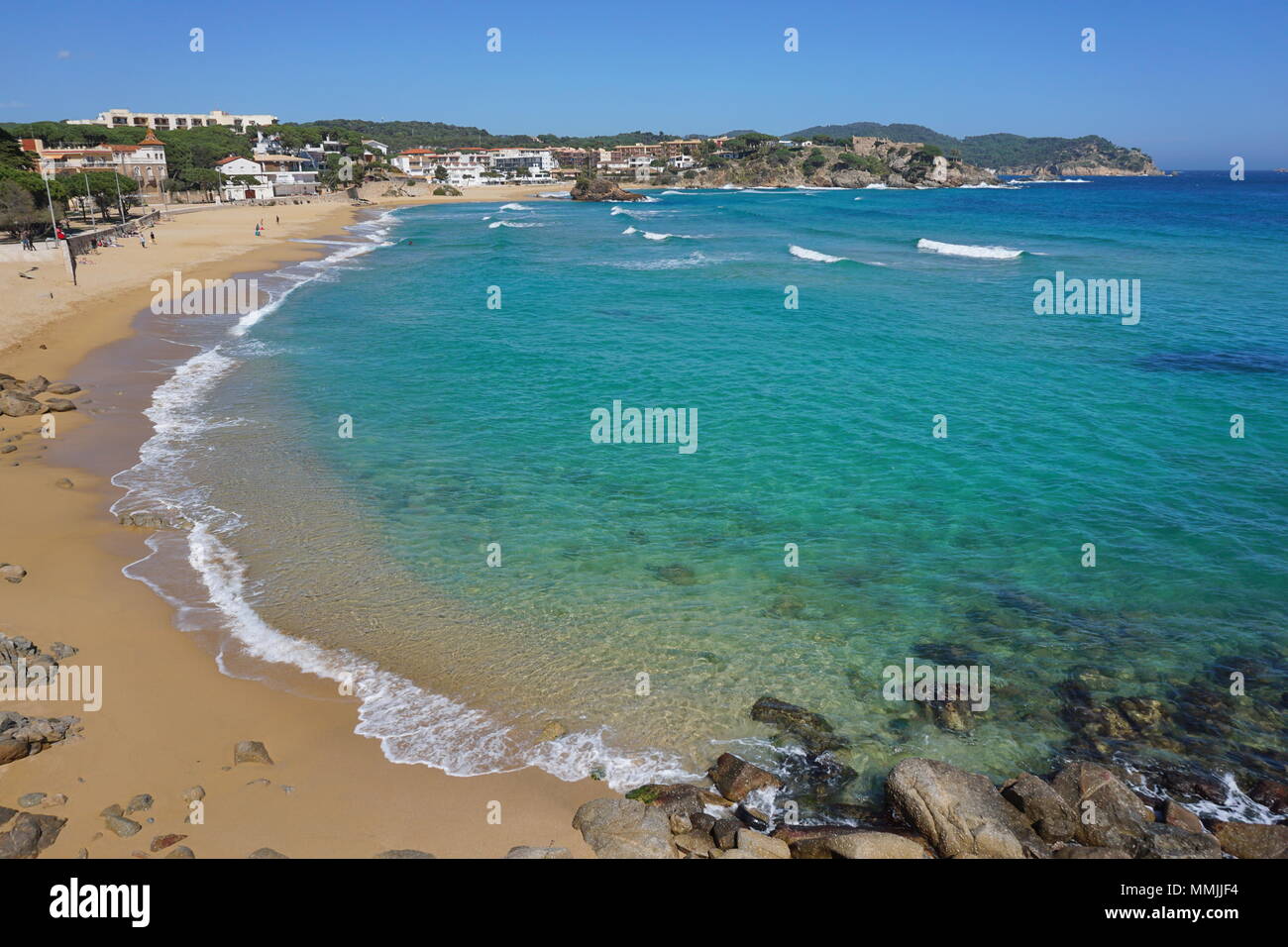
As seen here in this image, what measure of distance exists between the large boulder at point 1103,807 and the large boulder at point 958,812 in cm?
65

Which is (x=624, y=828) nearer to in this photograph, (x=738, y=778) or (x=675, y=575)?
(x=738, y=778)

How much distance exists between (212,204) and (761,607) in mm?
118152

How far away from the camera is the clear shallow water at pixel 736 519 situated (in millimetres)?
11039

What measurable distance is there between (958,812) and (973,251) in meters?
61.0

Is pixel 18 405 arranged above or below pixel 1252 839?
above

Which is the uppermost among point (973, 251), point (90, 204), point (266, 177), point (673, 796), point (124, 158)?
point (266, 177)

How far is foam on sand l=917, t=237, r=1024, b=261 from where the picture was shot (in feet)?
192

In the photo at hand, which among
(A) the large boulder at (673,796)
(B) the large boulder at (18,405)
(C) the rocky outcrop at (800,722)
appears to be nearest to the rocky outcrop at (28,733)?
(A) the large boulder at (673,796)

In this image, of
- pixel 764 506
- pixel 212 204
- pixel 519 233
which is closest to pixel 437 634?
pixel 764 506

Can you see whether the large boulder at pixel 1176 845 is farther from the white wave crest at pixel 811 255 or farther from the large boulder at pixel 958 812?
the white wave crest at pixel 811 255

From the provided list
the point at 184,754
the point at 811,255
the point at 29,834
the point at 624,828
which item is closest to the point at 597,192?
the point at 811,255

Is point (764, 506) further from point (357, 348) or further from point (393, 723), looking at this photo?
point (357, 348)

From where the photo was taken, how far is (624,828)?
27.1ft

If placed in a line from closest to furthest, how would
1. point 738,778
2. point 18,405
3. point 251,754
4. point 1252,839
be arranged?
point 1252,839 < point 738,778 < point 251,754 < point 18,405
